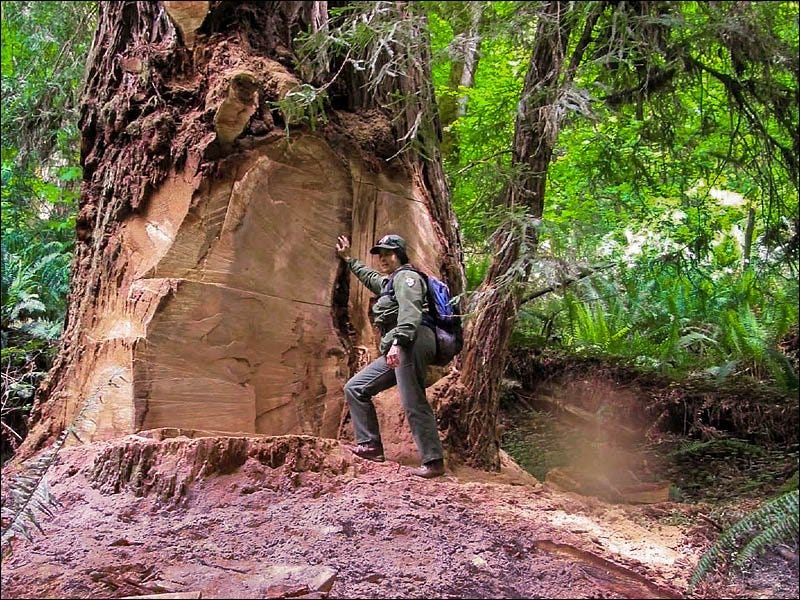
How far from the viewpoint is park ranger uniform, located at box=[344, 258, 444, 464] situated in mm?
5137

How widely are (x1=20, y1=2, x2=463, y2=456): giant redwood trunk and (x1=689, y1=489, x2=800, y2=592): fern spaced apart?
328 cm

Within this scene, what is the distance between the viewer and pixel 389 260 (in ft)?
18.3

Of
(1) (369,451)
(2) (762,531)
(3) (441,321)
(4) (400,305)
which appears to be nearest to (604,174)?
(3) (441,321)

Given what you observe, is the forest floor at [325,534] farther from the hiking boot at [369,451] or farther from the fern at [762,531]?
the fern at [762,531]

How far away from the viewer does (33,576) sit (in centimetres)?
307

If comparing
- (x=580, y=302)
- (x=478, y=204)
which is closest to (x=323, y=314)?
(x=478, y=204)

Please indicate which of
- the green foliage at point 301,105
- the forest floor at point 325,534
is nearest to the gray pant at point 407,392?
the forest floor at point 325,534

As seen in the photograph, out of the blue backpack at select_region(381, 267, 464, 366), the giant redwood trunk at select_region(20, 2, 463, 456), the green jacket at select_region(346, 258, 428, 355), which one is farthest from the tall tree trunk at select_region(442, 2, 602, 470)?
the giant redwood trunk at select_region(20, 2, 463, 456)

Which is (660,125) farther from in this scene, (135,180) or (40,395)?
(40,395)

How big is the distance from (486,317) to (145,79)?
3433 millimetres

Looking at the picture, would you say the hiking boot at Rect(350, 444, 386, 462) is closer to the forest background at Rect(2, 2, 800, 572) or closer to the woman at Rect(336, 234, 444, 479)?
the woman at Rect(336, 234, 444, 479)

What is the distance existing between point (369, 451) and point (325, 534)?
4.93ft

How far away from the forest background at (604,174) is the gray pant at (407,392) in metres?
0.98

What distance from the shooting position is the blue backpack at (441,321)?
5426mm
